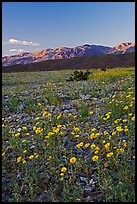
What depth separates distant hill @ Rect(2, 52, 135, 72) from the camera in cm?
7731

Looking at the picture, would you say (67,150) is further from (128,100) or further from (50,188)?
(128,100)

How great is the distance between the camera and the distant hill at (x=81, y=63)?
254 ft

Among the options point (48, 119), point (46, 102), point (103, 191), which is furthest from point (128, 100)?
point (103, 191)

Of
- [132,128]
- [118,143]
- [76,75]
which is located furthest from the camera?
[76,75]

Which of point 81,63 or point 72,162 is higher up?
point 81,63

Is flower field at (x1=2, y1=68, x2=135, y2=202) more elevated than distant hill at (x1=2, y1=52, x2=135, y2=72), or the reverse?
distant hill at (x1=2, y1=52, x2=135, y2=72)

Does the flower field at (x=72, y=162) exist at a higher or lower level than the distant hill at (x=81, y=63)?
lower

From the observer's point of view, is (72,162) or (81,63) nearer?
(72,162)

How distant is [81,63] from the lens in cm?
8300

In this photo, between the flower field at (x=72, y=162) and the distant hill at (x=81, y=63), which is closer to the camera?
the flower field at (x=72, y=162)

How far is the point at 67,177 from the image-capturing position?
5.40 meters

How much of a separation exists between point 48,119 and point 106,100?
240cm

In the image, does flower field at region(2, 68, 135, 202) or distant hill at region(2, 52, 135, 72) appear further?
distant hill at region(2, 52, 135, 72)

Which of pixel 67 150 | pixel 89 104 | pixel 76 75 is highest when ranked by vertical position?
pixel 76 75
